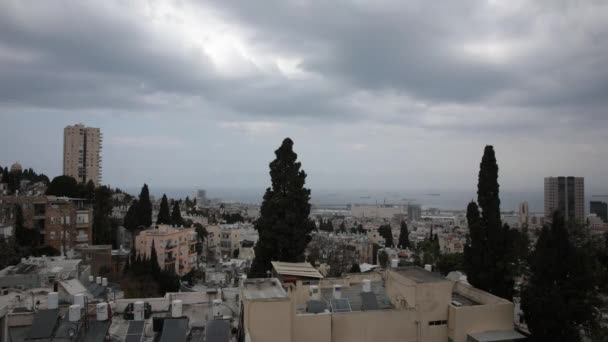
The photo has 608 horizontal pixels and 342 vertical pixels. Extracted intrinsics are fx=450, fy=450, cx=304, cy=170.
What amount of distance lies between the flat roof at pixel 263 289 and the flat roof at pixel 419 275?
11.4ft

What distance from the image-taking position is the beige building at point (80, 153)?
311 ft

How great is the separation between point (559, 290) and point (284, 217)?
10735 millimetres

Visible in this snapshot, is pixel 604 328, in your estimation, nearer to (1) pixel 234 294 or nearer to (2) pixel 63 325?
(1) pixel 234 294

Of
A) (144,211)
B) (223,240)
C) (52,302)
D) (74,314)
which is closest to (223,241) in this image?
(223,240)

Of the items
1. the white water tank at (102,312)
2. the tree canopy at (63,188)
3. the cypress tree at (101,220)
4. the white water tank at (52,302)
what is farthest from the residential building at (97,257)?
the white water tank at (102,312)

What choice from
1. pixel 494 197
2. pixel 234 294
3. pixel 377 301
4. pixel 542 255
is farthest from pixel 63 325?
pixel 494 197

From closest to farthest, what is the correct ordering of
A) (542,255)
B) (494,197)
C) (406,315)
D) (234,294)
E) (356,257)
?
(406,315)
(542,255)
(234,294)
(494,197)
(356,257)

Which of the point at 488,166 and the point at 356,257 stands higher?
the point at 488,166

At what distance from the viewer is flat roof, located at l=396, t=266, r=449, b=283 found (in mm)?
11515

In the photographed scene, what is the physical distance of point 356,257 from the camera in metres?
53.9

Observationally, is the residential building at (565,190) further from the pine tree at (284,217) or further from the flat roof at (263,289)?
the flat roof at (263,289)

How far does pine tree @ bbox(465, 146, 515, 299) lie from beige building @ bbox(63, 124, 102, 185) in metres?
92.1

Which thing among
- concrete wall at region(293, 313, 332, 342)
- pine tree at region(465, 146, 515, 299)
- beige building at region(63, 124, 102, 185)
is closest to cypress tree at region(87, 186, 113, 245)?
pine tree at region(465, 146, 515, 299)

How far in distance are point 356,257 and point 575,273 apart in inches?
1692
